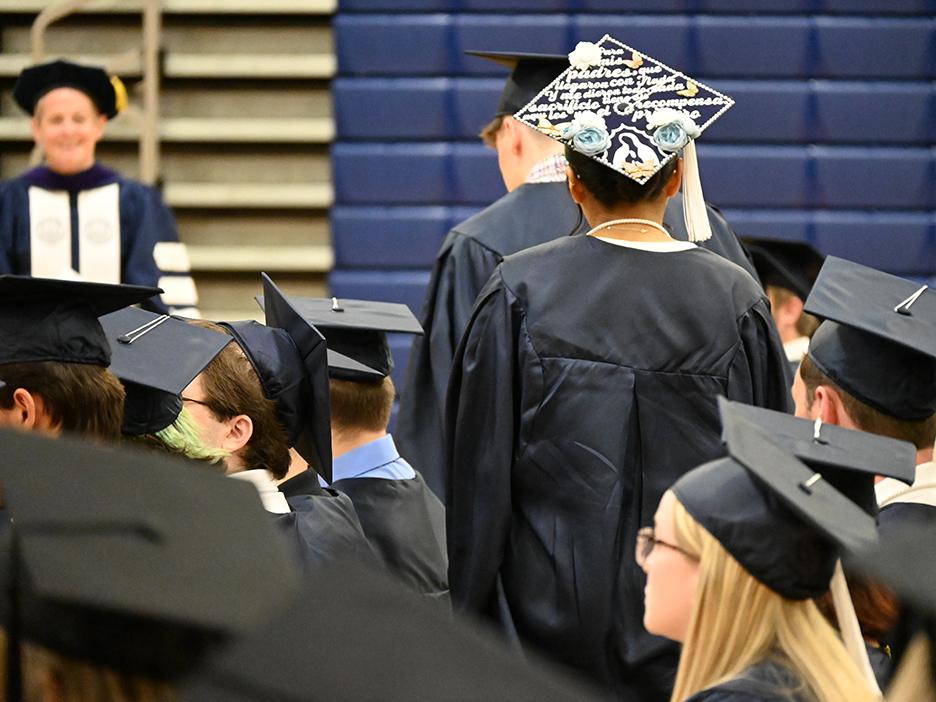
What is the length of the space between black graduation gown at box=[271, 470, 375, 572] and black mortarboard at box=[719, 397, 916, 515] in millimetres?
908

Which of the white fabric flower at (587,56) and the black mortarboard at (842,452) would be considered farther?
the white fabric flower at (587,56)

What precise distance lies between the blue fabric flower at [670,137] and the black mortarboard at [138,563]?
147 centimetres

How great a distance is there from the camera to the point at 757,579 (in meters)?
2.17

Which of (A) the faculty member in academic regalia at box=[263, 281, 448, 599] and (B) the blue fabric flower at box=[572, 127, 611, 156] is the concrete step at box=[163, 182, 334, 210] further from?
(B) the blue fabric flower at box=[572, 127, 611, 156]

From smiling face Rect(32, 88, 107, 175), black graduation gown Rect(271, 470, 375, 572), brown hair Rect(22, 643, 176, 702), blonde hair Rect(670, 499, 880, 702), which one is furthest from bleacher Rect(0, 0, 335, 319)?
brown hair Rect(22, 643, 176, 702)

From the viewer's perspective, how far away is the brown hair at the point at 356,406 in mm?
3723

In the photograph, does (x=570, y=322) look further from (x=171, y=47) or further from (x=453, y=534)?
(x=171, y=47)

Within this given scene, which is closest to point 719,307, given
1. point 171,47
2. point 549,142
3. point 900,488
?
point 900,488

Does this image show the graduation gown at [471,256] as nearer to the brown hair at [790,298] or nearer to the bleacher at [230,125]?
the brown hair at [790,298]

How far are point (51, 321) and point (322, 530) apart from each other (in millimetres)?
645

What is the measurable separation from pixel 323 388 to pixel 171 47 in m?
5.21

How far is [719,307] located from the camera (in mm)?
2967

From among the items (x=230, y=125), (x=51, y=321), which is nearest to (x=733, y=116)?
(x=230, y=125)

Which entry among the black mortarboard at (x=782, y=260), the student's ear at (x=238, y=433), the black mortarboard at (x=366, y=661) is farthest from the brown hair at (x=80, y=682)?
the black mortarboard at (x=782, y=260)
